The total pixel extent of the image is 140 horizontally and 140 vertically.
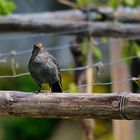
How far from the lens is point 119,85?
4.70 m

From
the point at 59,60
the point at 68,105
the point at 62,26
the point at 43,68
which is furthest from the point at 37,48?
the point at 59,60

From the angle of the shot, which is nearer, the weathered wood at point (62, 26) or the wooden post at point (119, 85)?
the weathered wood at point (62, 26)

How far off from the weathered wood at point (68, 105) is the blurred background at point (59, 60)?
3.31ft

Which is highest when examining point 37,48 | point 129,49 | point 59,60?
point 59,60

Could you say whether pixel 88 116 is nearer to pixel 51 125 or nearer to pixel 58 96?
pixel 58 96

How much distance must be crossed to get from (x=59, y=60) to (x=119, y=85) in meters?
1.70

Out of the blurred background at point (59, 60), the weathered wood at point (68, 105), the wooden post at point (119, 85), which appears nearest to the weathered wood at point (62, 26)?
the blurred background at point (59, 60)

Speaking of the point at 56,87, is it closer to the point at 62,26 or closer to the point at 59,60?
the point at 62,26

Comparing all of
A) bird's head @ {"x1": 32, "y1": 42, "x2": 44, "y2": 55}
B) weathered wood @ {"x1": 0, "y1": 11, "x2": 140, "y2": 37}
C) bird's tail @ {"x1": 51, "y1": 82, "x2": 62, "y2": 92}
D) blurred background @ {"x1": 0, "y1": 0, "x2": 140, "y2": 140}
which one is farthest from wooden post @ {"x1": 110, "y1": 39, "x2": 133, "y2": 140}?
bird's head @ {"x1": 32, "y1": 42, "x2": 44, "y2": 55}

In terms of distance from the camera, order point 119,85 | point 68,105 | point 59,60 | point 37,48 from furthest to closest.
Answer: point 59,60
point 119,85
point 37,48
point 68,105

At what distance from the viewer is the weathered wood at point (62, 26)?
4.24 m

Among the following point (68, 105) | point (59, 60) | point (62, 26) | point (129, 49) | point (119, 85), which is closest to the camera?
point (68, 105)

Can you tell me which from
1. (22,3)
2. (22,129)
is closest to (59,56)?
(22,129)

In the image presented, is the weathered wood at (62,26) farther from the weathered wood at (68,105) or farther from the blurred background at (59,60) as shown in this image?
the weathered wood at (68,105)
